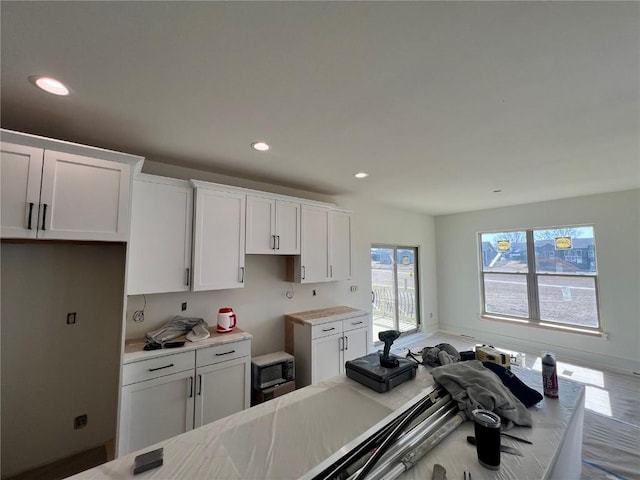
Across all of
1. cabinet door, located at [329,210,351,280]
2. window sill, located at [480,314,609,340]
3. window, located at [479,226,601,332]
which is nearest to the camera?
cabinet door, located at [329,210,351,280]

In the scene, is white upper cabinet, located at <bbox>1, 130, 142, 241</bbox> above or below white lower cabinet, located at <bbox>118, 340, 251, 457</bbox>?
above

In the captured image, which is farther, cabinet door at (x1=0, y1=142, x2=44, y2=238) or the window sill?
the window sill

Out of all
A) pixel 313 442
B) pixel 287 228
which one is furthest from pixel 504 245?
pixel 313 442

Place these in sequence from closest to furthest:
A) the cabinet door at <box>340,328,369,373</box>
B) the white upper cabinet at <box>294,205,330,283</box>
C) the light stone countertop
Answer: the light stone countertop → the white upper cabinet at <box>294,205,330,283</box> → the cabinet door at <box>340,328,369,373</box>

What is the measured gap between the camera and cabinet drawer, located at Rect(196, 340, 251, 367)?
237cm

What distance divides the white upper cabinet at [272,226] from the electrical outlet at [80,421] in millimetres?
1997

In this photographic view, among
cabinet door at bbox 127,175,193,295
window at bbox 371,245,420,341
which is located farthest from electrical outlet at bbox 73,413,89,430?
window at bbox 371,245,420,341

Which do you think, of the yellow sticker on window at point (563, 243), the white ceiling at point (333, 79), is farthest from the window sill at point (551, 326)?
the white ceiling at point (333, 79)

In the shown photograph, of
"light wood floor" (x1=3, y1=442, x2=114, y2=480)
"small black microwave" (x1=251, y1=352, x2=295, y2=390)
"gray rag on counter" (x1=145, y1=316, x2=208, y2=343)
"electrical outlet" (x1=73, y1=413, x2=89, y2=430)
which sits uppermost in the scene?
"gray rag on counter" (x1=145, y1=316, x2=208, y2=343)

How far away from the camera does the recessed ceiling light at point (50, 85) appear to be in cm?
147

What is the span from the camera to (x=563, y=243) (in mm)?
4598

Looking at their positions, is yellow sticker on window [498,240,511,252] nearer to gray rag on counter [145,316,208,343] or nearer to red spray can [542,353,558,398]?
red spray can [542,353,558,398]

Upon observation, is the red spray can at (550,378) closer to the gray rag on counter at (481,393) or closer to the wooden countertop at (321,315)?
the gray rag on counter at (481,393)

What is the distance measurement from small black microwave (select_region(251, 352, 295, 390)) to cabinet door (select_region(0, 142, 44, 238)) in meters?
2.19
